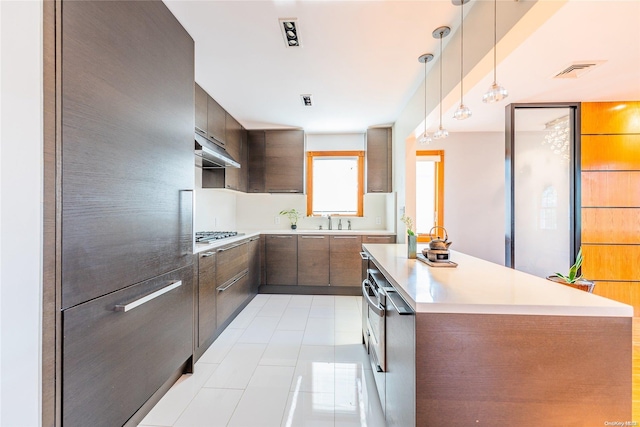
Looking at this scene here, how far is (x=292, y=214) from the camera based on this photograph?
4.50 meters

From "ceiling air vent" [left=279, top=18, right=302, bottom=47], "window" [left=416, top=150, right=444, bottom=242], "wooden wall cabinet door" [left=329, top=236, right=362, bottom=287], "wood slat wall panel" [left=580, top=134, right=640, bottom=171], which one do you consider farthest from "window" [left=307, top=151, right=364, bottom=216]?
"wood slat wall panel" [left=580, top=134, right=640, bottom=171]

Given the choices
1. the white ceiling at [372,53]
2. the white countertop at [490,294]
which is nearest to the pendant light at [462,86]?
the white ceiling at [372,53]

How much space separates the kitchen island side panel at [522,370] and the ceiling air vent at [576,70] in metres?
2.47

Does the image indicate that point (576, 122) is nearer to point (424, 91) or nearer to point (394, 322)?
point (424, 91)

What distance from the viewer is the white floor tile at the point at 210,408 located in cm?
151

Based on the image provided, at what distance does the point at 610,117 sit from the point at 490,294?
3640 millimetres

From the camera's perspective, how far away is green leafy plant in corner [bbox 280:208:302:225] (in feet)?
14.6

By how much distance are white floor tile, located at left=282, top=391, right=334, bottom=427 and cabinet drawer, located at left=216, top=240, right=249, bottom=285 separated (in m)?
1.28

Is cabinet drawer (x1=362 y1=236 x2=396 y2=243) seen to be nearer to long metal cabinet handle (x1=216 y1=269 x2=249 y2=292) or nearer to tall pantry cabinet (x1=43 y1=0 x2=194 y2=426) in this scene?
long metal cabinet handle (x1=216 y1=269 x2=249 y2=292)

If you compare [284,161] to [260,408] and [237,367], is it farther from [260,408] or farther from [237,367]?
[260,408]

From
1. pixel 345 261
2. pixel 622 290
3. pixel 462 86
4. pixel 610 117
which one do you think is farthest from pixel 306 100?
pixel 622 290

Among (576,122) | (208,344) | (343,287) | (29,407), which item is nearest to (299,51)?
(29,407)

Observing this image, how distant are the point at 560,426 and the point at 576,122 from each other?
140 inches

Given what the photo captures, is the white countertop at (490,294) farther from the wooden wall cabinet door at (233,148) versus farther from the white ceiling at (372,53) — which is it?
the wooden wall cabinet door at (233,148)
